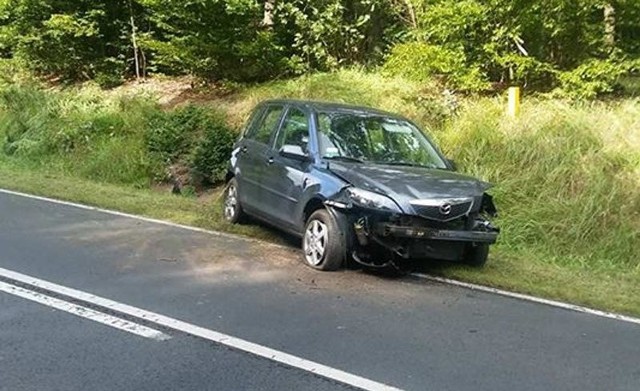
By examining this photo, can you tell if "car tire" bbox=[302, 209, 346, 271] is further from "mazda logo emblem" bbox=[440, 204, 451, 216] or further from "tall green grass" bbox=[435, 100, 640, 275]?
"tall green grass" bbox=[435, 100, 640, 275]

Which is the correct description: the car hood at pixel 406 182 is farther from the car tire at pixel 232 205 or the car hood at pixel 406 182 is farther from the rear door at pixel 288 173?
the car tire at pixel 232 205

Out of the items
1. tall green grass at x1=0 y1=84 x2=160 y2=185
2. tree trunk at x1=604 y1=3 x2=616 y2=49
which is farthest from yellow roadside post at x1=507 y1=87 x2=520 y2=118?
tall green grass at x1=0 y1=84 x2=160 y2=185

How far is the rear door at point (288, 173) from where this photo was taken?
789 centimetres

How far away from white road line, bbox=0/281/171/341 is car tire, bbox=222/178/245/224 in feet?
12.0

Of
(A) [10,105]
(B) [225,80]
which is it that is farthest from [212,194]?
(A) [10,105]

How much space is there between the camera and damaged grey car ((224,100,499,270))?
6891 mm

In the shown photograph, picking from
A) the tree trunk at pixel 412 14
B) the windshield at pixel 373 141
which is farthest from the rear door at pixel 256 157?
the tree trunk at pixel 412 14

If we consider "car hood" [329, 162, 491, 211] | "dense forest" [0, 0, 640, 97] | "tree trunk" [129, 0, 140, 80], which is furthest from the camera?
"tree trunk" [129, 0, 140, 80]

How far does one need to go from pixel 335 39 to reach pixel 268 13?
1769 millimetres

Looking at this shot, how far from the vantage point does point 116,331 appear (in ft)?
16.9

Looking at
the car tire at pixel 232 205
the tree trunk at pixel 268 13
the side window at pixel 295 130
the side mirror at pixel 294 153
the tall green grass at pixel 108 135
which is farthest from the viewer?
the tree trunk at pixel 268 13

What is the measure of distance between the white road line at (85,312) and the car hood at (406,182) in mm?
2705

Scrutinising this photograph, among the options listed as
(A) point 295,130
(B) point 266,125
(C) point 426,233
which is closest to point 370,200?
(C) point 426,233

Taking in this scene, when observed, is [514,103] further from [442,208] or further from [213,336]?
[213,336]
